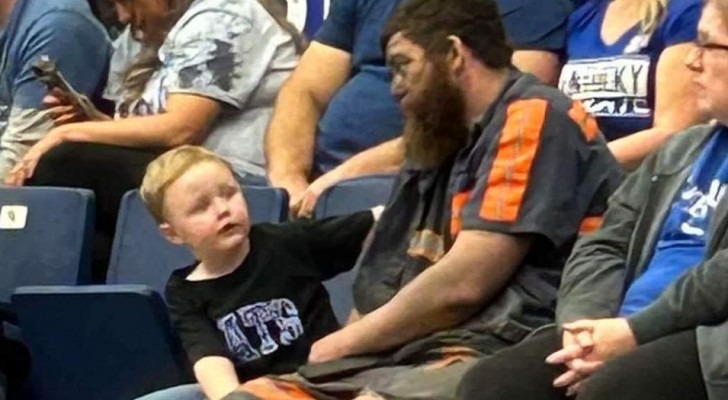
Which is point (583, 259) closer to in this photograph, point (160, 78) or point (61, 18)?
point (160, 78)

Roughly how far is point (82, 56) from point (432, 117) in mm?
1378

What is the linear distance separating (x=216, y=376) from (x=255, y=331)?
0.12 m

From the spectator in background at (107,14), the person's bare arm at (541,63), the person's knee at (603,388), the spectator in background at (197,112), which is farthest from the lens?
the spectator in background at (107,14)

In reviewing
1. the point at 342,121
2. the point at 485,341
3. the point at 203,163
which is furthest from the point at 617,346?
the point at 342,121

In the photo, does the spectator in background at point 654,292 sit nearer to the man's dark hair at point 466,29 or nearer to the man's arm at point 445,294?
the man's arm at point 445,294

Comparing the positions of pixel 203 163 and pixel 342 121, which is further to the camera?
pixel 342 121

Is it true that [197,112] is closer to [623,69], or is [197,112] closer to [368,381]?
[623,69]

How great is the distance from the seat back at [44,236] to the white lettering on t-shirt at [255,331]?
701mm

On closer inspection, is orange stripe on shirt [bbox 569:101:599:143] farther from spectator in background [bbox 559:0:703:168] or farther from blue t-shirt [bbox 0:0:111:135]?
blue t-shirt [bbox 0:0:111:135]

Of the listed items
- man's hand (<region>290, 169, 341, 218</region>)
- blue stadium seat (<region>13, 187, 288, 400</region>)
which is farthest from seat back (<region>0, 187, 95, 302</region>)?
man's hand (<region>290, 169, 341, 218</region>)

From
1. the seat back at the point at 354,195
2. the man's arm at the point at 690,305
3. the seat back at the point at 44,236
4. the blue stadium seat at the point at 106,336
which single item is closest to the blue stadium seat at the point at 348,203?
the seat back at the point at 354,195

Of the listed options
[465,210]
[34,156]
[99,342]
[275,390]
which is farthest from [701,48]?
[34,156]

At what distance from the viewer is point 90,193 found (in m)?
3.14

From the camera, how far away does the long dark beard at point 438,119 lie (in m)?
2.40
